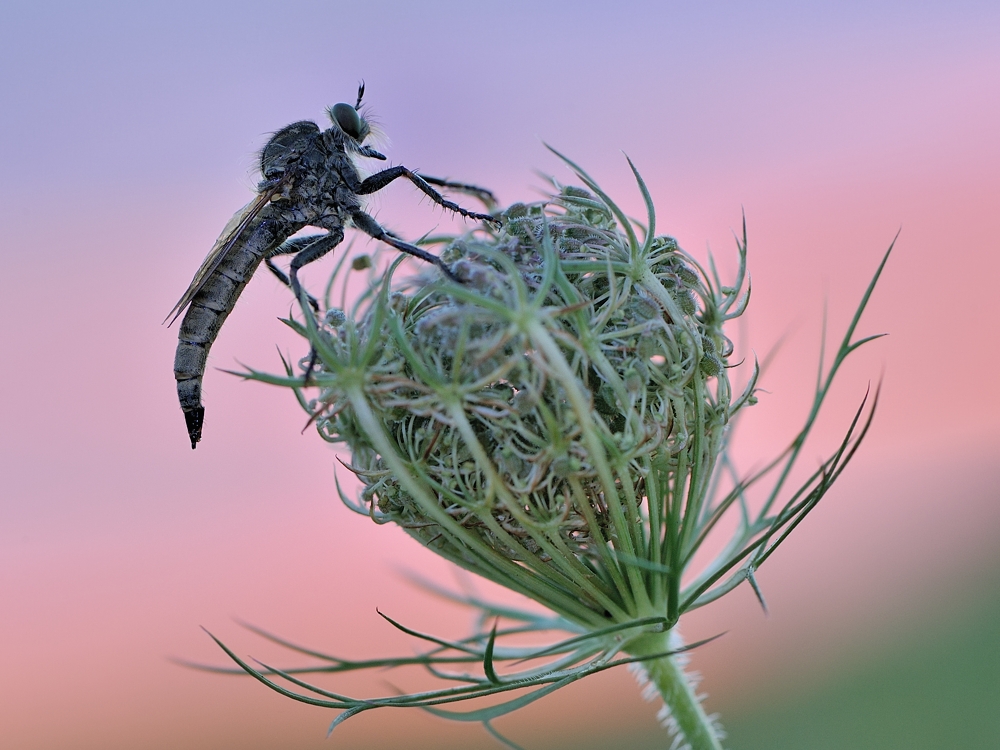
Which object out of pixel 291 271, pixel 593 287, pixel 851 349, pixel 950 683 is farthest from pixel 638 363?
pixel 950 683

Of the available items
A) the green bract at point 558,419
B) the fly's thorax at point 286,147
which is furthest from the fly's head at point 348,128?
the green bract at point 558,419

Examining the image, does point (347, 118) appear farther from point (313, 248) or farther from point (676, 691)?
point (676, 691)

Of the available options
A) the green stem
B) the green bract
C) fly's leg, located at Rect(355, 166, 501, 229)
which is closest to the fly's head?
fly's leg, located at Rect(355, 166, 501, 229)

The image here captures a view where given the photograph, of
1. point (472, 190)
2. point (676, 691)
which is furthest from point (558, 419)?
Answer: point (472, 190)

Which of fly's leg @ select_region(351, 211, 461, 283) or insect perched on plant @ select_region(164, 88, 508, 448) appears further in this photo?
insect perched on plant @ select_region(164, 88, 508, 448)

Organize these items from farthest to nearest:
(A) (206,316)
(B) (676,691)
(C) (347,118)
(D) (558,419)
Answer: (C) (347,118), (A) (206,316), (B) (676,691), (D) (558,419)

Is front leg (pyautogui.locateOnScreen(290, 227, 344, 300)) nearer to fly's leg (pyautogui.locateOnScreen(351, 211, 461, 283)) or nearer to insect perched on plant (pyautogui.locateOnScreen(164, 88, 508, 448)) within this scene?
insect perched on plant (pyautogui.locateOnScreen(164, 88, 508, 448))
